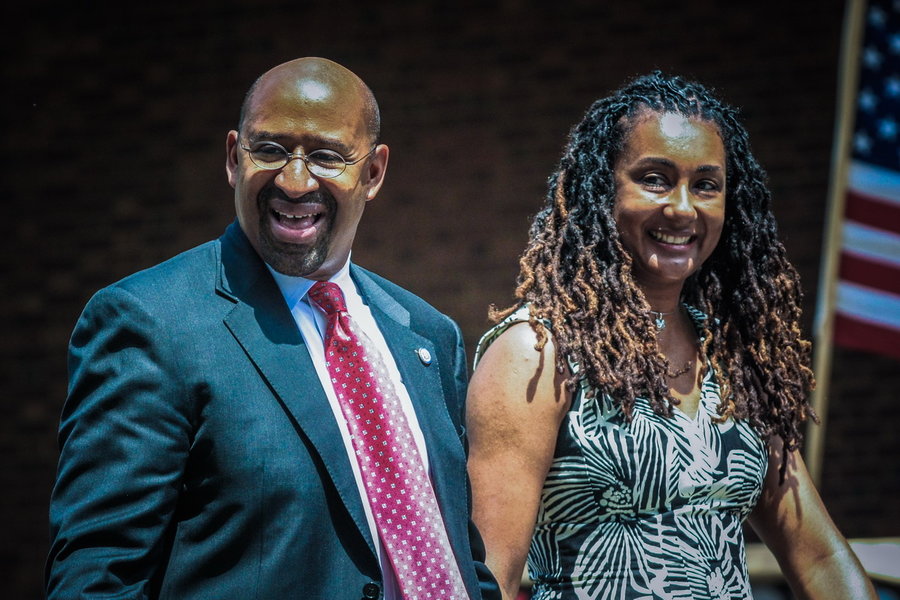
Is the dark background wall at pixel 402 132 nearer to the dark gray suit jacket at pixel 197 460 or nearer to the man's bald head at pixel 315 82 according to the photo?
the man's bald head at pixel 315 82

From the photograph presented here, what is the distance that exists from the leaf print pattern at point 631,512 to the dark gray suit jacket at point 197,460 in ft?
2.05

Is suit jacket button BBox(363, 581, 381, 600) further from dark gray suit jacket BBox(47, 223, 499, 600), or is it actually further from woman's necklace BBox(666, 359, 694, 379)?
woman's necklace BBox(666, 359, 694, 379)

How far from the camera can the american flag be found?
5312 mm

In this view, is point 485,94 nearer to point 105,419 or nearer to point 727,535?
point 727,535

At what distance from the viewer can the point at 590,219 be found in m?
2.82

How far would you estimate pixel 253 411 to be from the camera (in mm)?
2125

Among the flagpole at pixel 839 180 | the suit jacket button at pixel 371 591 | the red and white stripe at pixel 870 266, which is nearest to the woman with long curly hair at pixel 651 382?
the suit jacket button at pixel 371 591

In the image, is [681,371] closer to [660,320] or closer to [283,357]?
[660,320]

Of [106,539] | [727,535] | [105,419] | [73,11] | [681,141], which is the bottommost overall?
[727,535]

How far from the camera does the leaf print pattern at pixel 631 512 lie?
263 cm

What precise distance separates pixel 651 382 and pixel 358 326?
0.76m

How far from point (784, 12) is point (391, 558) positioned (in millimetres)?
5092

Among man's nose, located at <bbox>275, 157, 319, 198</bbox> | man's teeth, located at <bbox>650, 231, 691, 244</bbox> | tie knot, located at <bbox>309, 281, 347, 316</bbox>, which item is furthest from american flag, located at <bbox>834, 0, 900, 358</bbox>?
man's nose, located at <bbox>275, 157, 319, 198</bbox>

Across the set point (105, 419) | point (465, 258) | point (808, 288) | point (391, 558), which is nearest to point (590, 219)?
point (391, 558)
